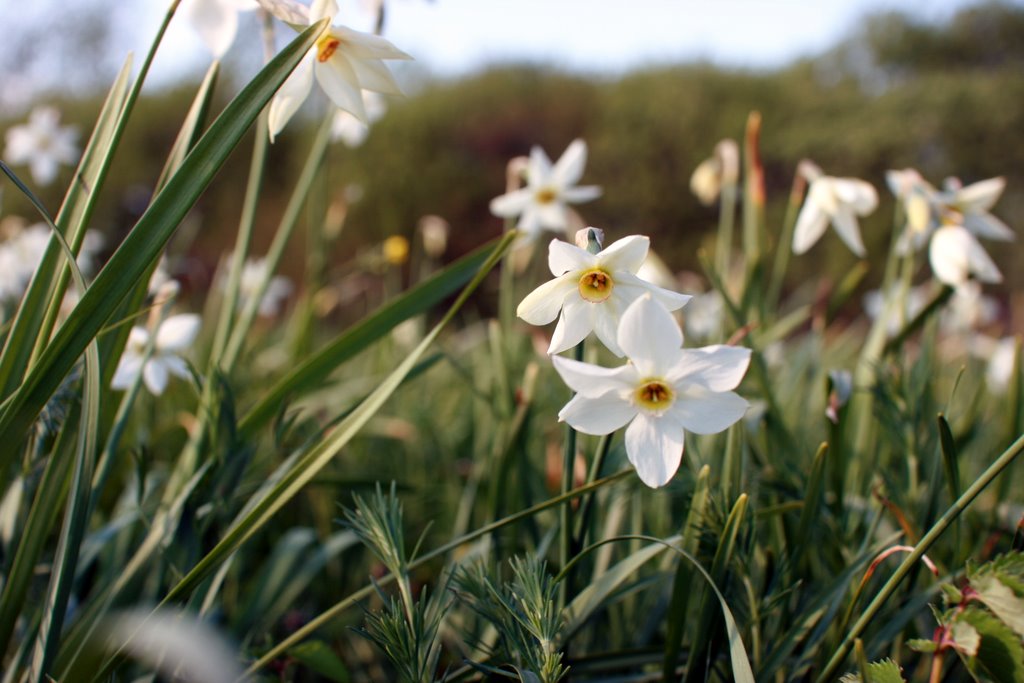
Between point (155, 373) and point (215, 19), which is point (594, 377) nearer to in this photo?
point (215, 19)

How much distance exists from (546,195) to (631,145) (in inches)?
254

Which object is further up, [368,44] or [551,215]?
A: [368,44]

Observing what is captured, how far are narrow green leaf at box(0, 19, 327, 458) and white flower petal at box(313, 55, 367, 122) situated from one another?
4.2 inches

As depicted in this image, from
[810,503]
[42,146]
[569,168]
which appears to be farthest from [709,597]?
[42,146]

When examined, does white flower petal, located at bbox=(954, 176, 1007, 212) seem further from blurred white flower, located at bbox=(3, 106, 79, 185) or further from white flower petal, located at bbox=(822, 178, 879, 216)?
blurred white flower, located at bbox=(3, 106, 79, 185)

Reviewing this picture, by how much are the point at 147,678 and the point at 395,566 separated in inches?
14.5

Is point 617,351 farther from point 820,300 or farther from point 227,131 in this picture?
point 820,300

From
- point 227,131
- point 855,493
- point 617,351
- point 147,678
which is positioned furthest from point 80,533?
point 855,493

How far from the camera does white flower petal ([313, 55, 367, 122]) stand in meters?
0.84

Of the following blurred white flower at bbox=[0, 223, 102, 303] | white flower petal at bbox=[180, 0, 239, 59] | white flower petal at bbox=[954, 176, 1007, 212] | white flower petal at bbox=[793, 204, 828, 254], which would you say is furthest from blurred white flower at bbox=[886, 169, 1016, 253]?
blurred white flower at bbox=[0, 223, 102, 303]

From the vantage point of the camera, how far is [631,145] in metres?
7.80

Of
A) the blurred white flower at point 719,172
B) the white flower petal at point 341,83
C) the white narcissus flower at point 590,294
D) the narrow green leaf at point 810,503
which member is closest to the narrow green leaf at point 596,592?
the narrow green leaf at point 810,503

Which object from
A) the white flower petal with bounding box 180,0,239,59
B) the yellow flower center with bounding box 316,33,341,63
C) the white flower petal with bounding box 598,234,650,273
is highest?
the white flower petal with bounding box 180,0,239,59

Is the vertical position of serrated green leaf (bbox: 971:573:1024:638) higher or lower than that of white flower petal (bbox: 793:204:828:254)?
lower
